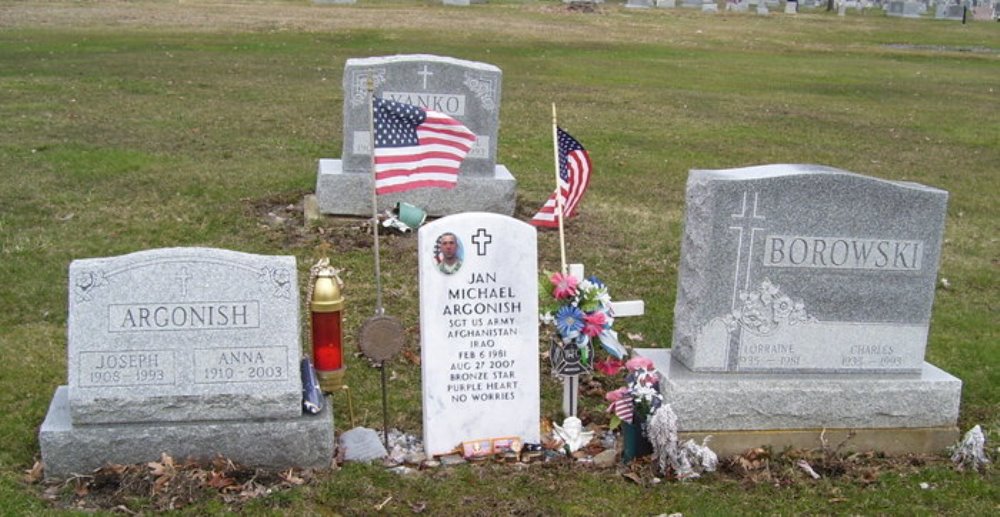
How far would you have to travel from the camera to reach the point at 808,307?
695 centimetres

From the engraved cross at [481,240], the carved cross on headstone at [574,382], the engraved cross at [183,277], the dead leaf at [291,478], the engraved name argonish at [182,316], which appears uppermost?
the engraved cross at [481,240]

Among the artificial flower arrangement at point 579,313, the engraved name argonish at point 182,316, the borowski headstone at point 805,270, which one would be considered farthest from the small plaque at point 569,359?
the engraved name argonish at point 182,316

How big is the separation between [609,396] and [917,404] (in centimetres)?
199

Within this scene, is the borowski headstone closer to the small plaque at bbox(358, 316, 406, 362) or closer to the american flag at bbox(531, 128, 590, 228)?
the american flag at bbox(531, 128, 590, 228)

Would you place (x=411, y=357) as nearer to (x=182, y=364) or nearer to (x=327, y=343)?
(x=327, y=343)

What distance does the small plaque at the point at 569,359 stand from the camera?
23.1ft

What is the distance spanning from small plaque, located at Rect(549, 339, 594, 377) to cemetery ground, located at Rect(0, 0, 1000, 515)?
52 cm

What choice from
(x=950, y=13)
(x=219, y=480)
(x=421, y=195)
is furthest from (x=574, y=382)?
(x=950, y=13)

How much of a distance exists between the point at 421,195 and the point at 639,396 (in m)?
6.09

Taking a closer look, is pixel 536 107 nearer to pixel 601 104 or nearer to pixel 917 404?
pixel 601 104

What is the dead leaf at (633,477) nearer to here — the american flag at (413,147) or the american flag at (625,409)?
the american flag at (625,409)

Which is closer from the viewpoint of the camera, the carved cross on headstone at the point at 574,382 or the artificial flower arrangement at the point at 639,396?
the artificial flower arrangement at the point at 639,396

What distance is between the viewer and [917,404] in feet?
23.2

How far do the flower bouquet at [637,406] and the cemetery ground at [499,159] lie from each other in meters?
0.16
